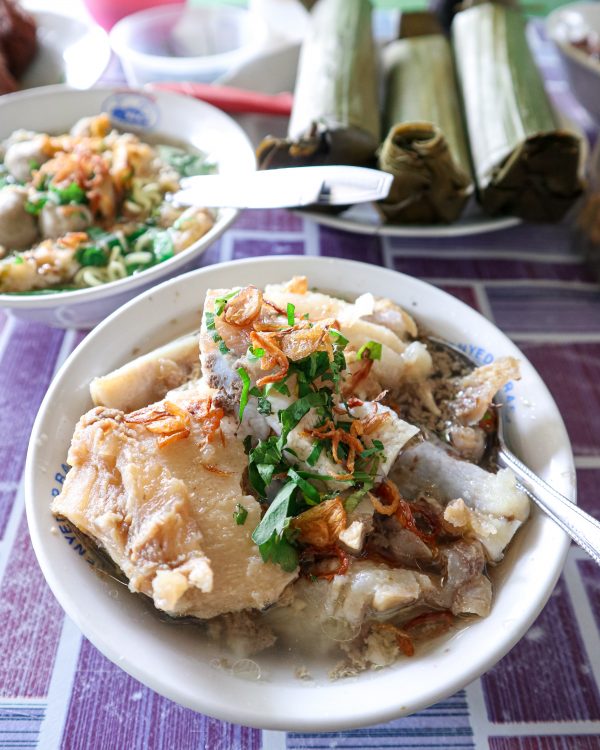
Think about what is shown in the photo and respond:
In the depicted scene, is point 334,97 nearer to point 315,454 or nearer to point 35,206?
point 35,206

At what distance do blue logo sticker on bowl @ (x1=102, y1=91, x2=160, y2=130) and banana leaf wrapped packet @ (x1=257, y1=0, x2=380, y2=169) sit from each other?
0.45m

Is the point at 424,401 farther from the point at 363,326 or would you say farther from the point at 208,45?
the point at 208,45

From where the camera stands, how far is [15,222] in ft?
5.30

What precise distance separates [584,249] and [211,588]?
161cm

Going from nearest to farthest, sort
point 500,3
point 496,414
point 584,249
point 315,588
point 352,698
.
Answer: point 352,698 → point 315,588 → point 496,414 → point 584,249 → point 500,3

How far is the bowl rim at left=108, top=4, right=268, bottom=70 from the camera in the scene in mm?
2197

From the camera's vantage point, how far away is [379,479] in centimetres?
103

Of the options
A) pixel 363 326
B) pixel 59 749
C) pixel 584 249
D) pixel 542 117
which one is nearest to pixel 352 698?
pixel 59 749

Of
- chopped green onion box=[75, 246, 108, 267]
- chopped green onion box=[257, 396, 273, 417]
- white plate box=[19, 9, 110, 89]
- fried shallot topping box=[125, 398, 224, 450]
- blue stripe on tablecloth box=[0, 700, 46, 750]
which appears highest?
white plate box=[19, 9, 110, 89]

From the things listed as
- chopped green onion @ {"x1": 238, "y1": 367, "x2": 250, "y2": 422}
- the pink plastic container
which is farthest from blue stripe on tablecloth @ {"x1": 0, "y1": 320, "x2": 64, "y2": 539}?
the pink plastic container

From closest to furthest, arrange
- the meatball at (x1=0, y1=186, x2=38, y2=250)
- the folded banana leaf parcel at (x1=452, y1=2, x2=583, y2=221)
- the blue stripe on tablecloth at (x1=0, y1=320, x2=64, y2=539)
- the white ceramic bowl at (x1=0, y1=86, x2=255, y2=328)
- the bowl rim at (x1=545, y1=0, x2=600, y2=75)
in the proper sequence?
the blue stripe on tablecloth at (x1=0, y1=320, x2=64, y2=539) → the meatball at (x1=0, y1=186, x2=38, y2=250) → the folded banana leaf parcel at (x1=452, y1=2, x2=583, y2=221) → the white ceramic bowl at (x1=0, y1=86, x2=255, y2=328) → the bowl rim at (x1=545, y1=0, x2=600, y2=75)

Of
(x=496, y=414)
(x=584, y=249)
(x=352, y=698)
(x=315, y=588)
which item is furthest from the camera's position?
(x=584, y=249)

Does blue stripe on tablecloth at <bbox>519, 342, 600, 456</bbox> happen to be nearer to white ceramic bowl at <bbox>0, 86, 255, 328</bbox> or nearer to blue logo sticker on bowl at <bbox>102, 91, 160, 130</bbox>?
white ceramic bowl at <bbox>0, 86, 255, 328</bbox>

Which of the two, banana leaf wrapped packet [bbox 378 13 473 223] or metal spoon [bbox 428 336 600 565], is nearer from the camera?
metal spoon [bbox 428 336 600 565]
